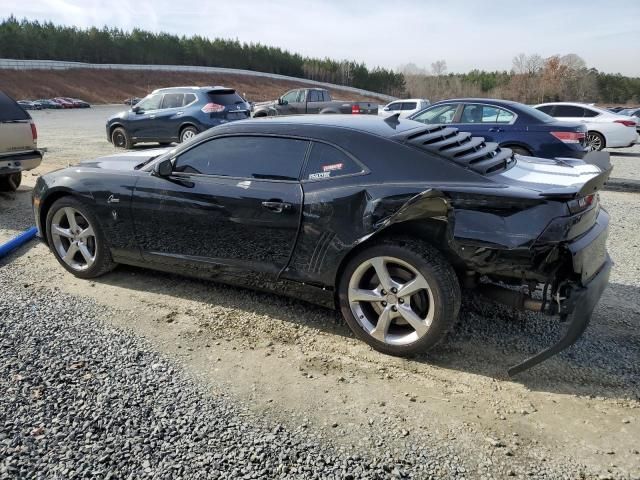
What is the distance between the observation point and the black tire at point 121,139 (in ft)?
46.0

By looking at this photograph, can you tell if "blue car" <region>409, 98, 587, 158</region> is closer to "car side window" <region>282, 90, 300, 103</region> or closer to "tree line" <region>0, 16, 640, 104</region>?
"car side window" <region>282, 90, 300, 103</region>

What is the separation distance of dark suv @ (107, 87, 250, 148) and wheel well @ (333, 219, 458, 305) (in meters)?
10.7

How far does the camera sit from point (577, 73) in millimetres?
71750

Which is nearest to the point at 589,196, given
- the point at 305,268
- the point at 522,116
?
the point at 305,268

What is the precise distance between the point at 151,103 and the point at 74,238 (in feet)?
33.9

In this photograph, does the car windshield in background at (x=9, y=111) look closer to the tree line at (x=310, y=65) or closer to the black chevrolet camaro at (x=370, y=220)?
the black chevrolet camaro at (x=370, y=220)

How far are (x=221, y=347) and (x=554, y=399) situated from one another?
2.10 meters

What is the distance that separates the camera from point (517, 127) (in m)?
8.63

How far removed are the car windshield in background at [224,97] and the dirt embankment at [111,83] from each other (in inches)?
1767

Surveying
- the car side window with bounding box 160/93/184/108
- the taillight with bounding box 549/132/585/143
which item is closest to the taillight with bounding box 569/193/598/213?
the taillight with bounding box 549/132/585/143

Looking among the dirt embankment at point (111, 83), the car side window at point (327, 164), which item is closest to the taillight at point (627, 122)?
the car side window at point (327, 164)

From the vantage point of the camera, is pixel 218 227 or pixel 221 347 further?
pixel 218 227

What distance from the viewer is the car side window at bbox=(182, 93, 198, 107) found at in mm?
13508

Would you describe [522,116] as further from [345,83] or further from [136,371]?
[345,83]
